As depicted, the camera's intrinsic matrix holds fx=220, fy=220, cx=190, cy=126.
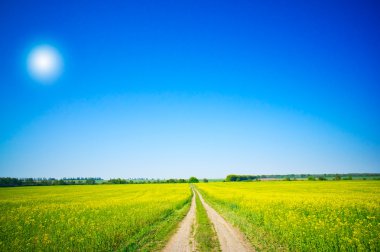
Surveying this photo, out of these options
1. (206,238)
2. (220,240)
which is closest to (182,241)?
(206,238)

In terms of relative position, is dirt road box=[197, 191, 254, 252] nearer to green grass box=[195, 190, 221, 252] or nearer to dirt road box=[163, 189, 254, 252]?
dirt road box=[163, 189, 254, 252]

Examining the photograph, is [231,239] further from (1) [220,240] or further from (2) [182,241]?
(2) [182,241]

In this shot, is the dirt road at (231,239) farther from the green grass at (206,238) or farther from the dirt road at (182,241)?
the dirt road at (182,241)

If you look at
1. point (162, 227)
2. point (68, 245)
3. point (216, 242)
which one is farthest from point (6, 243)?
point (216, 242)

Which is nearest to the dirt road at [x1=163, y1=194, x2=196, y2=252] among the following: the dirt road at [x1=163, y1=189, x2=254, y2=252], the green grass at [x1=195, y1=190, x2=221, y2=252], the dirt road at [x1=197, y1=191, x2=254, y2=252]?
the dirt road at [x1=163, y1=189, x2=254, y2=252]

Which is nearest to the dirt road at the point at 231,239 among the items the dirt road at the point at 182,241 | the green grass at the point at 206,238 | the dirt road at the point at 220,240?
the dirt road at the point at 220,240

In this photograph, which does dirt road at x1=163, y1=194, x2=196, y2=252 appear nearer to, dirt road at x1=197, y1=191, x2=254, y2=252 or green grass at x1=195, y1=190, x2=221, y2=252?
green grass at x1=195, y1=190, x2=221, y2=252

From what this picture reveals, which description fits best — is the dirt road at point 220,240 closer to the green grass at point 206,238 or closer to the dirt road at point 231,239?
the dirt road at point 231,239

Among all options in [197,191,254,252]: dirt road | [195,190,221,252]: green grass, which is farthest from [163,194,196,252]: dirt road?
[197,191,254,252]: dirt road

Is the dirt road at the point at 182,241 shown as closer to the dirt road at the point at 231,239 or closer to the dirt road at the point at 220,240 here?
the dirt road at the point at 220,240

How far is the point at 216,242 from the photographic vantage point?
10.7 metres

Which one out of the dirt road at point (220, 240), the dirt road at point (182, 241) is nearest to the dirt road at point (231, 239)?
the dirt road at point (220, 240)

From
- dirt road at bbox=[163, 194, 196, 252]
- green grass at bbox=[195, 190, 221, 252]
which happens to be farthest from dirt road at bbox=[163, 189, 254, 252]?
green grass at bbox=[195, 190, 221, 252]

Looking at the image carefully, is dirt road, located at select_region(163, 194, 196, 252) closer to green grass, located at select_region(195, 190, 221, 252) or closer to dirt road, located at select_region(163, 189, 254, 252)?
dirt road, located at select_region(163, 189, 254, 252)
